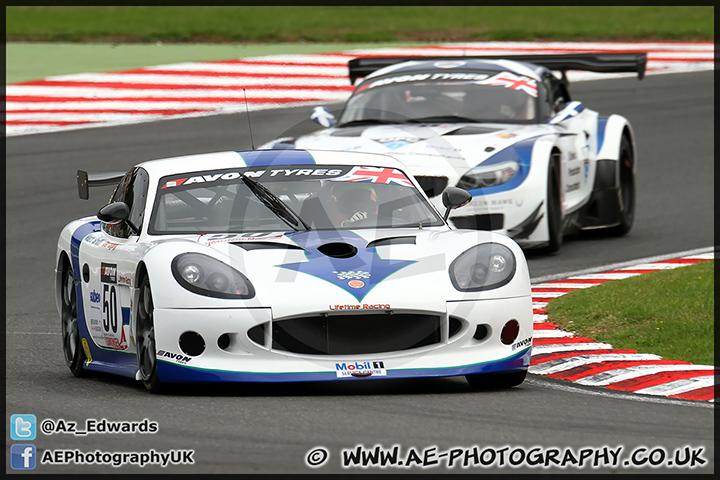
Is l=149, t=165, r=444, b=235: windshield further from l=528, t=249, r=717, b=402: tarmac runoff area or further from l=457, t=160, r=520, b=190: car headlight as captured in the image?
l=457, t=160, r=520, b=190: car headlight

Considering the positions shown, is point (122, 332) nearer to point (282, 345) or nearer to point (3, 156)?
point (282, 345)

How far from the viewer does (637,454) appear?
15.7ft

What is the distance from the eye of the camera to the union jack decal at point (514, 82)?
1158 cm

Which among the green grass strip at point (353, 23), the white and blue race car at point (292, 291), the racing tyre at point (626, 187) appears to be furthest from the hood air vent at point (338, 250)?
the green grass strip at point (353, 23)

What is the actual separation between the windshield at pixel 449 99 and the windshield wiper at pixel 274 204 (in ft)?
14.5

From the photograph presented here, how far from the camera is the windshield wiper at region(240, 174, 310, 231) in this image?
22.6ft

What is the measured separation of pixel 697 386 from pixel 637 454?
1.65 metres

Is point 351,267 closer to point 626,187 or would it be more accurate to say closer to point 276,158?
point 276,158

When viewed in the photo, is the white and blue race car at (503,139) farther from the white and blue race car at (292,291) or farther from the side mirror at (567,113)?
the white and blue race car at (292,291)

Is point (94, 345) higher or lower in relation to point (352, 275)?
lower

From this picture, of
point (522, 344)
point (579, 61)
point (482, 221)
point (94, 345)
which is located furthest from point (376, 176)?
point (579, 61)

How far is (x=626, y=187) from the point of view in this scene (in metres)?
12.5

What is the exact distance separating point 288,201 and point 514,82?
5.02 meters

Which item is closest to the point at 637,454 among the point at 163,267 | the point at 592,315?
the point at 163,267
